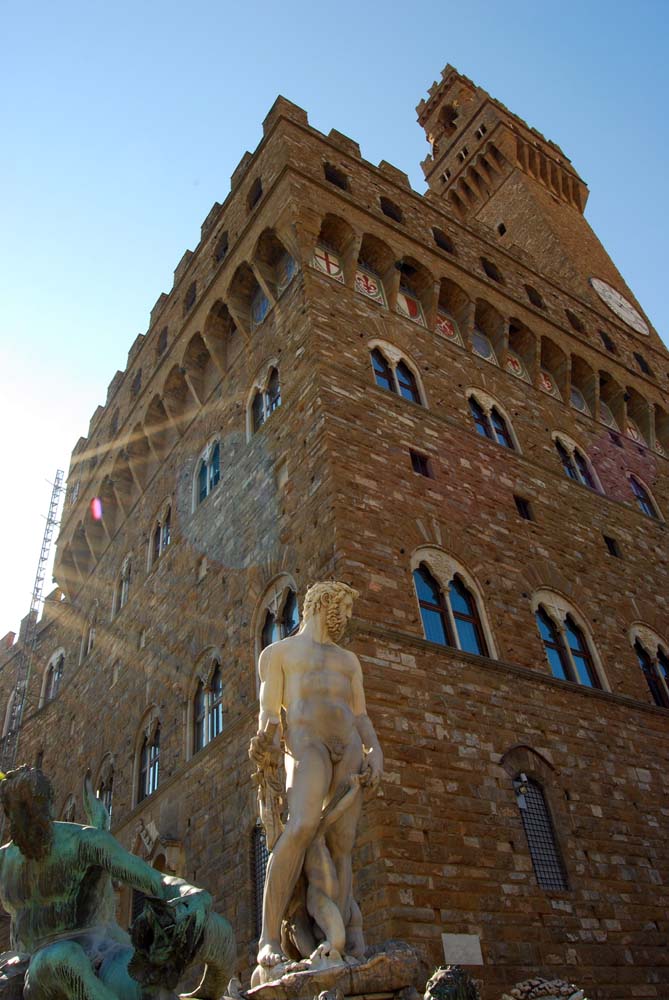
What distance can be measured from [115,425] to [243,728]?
11151 millimetres

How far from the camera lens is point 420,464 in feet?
36.7

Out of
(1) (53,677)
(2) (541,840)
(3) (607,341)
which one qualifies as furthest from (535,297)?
(1) (53,677)

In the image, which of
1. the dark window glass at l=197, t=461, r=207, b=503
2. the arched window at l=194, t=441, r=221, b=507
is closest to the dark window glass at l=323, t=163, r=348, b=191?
the arched window at l=194, t=441, r=221, b=507

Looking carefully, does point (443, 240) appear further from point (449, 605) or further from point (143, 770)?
point (143, 770)

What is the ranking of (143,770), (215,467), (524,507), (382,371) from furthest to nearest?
(215,467), (143,770), (524,507), (382,371)

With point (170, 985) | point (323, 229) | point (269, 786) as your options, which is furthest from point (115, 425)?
point (170, 985)

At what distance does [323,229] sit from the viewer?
13.3m

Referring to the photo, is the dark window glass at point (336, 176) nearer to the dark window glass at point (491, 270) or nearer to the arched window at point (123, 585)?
the dark window glass at point (491, 270)

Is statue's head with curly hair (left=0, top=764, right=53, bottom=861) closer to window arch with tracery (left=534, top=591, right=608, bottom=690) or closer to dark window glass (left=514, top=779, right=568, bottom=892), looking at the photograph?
dark window glass (left=514, top=779, right=568, bottom=892)

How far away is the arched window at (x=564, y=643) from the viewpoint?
10555 millimetres

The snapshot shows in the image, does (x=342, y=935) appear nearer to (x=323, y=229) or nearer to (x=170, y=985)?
(x=170, y=985)

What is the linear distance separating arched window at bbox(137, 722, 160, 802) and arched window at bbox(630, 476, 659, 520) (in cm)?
999

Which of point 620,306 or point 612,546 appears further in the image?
point 620,306

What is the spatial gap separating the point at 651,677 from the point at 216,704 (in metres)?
6.51
